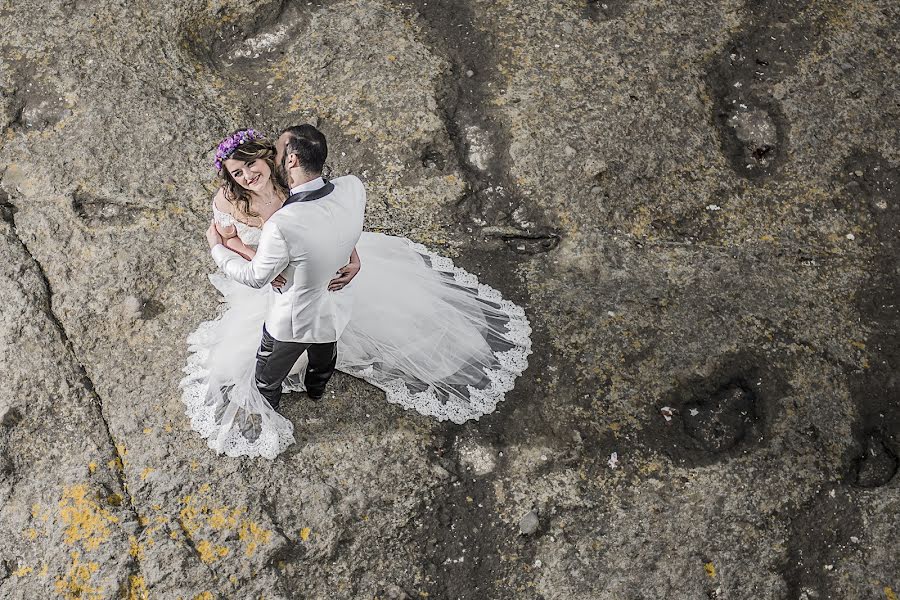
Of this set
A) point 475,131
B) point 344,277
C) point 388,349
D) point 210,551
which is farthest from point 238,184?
point 475,131

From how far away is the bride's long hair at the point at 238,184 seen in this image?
325 cm

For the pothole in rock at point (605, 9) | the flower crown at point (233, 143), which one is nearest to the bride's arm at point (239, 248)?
Result: the flower crown at point (233, 143)

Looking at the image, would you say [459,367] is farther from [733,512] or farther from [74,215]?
[74,215]

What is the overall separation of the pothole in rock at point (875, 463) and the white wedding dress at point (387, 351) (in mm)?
1560

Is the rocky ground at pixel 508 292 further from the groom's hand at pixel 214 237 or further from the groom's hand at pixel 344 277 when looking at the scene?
the groom's hand at pixel 214 237

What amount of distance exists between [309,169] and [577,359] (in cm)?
180

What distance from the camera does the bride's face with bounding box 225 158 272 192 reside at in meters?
3.28

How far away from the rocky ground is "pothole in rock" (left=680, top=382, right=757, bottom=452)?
1 centimetres

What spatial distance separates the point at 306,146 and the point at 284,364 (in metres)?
1.01

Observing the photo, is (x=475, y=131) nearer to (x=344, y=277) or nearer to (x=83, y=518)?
(x=344, y=277)

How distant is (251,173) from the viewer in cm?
330

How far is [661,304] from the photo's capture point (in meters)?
4.52

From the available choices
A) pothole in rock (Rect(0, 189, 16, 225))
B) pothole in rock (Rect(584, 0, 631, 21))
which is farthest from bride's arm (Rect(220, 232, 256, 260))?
pothole in rock (Rect(584, 0, 631, 21))

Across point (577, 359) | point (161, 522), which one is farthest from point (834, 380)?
point (161, 522)
